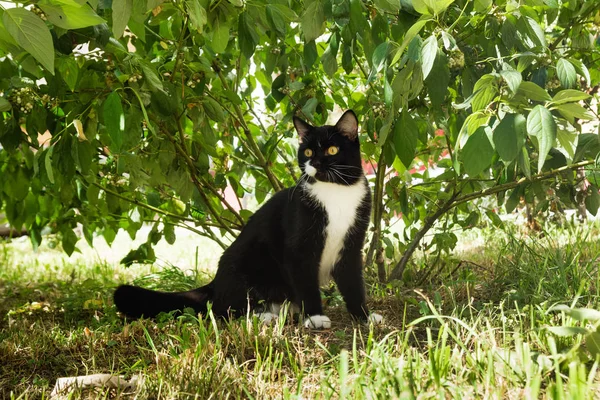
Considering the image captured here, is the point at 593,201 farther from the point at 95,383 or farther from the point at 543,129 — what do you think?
the point at 95,383

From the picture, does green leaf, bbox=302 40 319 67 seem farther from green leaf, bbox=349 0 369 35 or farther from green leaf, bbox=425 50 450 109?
green leaf, bbox=425 50 450 109

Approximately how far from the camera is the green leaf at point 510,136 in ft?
4.63

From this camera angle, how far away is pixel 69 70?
7.71ft

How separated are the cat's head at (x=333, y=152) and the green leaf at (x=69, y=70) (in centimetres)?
99

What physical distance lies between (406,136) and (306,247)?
86 centimetres

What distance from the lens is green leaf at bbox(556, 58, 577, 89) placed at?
177cm

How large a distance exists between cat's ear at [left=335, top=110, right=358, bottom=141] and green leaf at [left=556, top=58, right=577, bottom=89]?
1.02m

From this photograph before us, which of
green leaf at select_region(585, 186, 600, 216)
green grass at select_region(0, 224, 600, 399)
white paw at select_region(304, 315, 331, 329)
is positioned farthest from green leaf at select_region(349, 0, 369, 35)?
green leaf at select_region(585, 186, 600, 216)

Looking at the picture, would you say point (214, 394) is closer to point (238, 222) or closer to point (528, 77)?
point (528, 77)

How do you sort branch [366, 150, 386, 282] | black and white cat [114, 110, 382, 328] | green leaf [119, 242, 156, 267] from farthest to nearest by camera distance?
green leaf [119, 242, 156, 267] < branch [366, 150, 386, 282] < black and white cat [114, 110, 382, 328]

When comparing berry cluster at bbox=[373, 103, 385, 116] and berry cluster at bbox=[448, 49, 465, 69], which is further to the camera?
berry cluster at bbox=[373, 103, 385, 116]

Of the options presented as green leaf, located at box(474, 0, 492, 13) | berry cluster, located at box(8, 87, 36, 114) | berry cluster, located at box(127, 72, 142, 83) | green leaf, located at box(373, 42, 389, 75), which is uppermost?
green leaf, located at box(474, 0, 492, 13)

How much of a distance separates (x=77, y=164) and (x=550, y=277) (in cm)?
203

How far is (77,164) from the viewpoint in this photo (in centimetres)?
217
